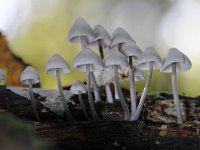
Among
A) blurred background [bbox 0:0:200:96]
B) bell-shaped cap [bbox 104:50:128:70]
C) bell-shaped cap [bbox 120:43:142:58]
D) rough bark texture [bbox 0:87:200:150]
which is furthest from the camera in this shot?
blurred background [bbox 0:0:200:96]

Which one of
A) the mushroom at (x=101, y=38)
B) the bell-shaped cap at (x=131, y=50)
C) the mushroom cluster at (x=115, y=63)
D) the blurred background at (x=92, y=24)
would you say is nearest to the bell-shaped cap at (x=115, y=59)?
the mushroom cluster at (x=115, y=63)

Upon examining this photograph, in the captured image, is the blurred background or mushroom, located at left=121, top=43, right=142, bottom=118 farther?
the blurred background

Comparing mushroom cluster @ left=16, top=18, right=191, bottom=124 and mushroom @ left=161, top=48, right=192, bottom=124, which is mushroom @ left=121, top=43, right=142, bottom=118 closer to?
mushroom cluster @ left=16, top=18, right=191, bottom=124

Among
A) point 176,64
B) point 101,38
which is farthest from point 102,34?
point 176,64

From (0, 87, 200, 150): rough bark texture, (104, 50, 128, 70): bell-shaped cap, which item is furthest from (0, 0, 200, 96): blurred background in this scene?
(0, 87, 200, 150): rough bark texture

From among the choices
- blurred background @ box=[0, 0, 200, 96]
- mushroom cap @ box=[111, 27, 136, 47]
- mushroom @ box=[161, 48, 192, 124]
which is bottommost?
mushroom @ box=[161, 48, 192, 124]

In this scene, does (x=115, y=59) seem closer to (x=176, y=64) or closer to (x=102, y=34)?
(x=102, y=34)

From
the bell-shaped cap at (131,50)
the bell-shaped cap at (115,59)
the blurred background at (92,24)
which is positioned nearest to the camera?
the bell-shaped cap at (115,59)

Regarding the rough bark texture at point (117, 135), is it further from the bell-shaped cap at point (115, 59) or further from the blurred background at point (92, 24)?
the blurred background at point (92, 24)

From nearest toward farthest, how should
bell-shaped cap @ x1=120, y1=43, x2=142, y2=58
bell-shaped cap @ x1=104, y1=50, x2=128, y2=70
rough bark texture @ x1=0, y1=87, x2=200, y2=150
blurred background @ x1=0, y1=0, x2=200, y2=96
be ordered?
rough bark texture @ x1=0, y1=87, x2=200, y2=150, bell-shaped cap @ x1=104, y1=50, x2=128, y2=70, bell-shaped cap @ x1=120, y1=43, x2=142, y2=58, blurred background @ x1=0, y1=0, x2=200, y2=96

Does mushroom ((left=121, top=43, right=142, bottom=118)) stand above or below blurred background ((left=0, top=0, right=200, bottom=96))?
below
